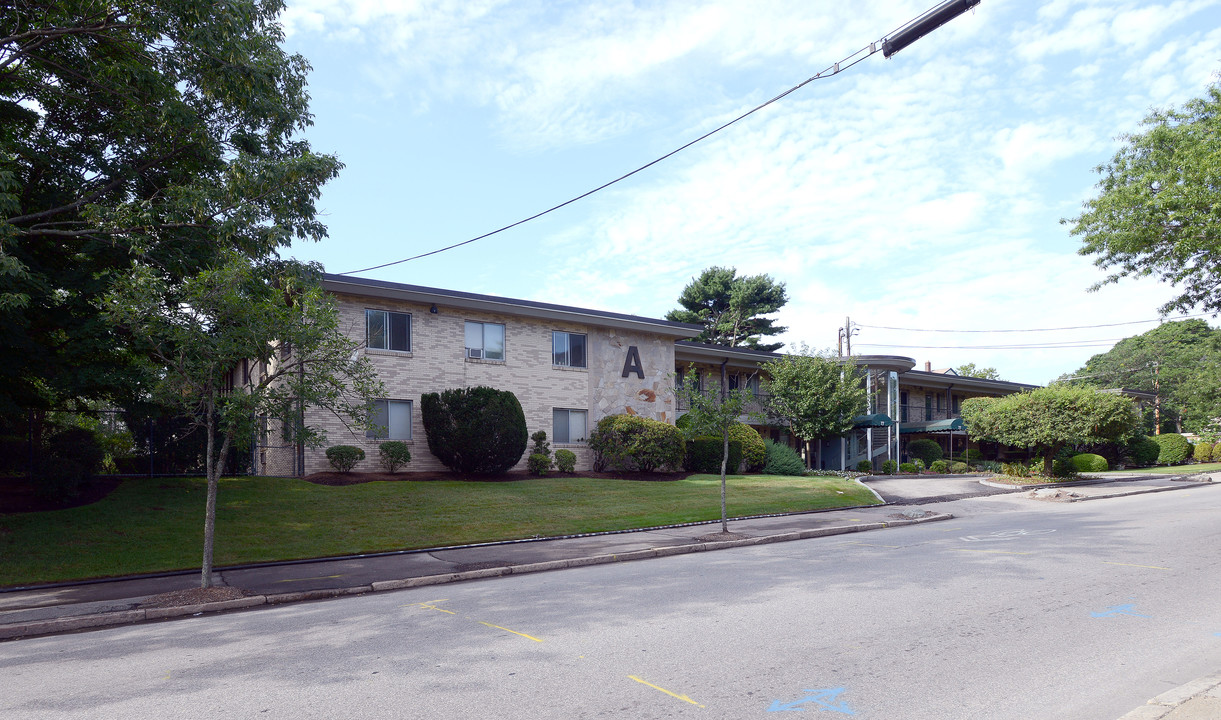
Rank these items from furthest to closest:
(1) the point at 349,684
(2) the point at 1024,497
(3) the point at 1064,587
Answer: (2) the point at 1024,497, (3) the point at 1064,587, (1) the point at 349,684

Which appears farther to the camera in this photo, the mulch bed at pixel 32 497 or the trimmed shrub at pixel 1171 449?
the trimmed shrub at pixel 1171 449

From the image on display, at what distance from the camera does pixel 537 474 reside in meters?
25.1

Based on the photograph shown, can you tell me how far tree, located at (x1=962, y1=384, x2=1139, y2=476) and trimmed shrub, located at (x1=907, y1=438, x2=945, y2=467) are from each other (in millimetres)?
7409

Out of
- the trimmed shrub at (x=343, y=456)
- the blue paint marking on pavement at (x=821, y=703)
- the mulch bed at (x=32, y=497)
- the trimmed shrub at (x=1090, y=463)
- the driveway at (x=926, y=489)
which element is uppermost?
the trimmed shrub at (x=343, y=456)

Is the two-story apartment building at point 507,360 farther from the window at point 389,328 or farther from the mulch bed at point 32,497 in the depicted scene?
the mulch bed at point 32,497

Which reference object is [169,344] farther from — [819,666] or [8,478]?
[819,666]

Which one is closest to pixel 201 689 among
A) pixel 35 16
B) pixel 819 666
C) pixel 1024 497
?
pixel 819 666

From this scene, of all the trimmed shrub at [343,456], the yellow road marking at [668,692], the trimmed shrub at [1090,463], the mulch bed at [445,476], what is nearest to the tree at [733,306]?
the trimmed shrub at [1090,463]

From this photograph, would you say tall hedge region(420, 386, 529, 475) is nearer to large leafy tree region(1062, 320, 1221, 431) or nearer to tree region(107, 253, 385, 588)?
tree region(107, 253, 385, 588)

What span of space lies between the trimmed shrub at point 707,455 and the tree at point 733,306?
25.0 m

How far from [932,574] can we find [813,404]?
2371 cm

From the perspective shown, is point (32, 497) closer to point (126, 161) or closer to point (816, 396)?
point (126, 161)

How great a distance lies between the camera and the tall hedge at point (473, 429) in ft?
75.1

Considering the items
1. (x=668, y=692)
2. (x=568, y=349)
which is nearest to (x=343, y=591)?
(x=668, y=692)
